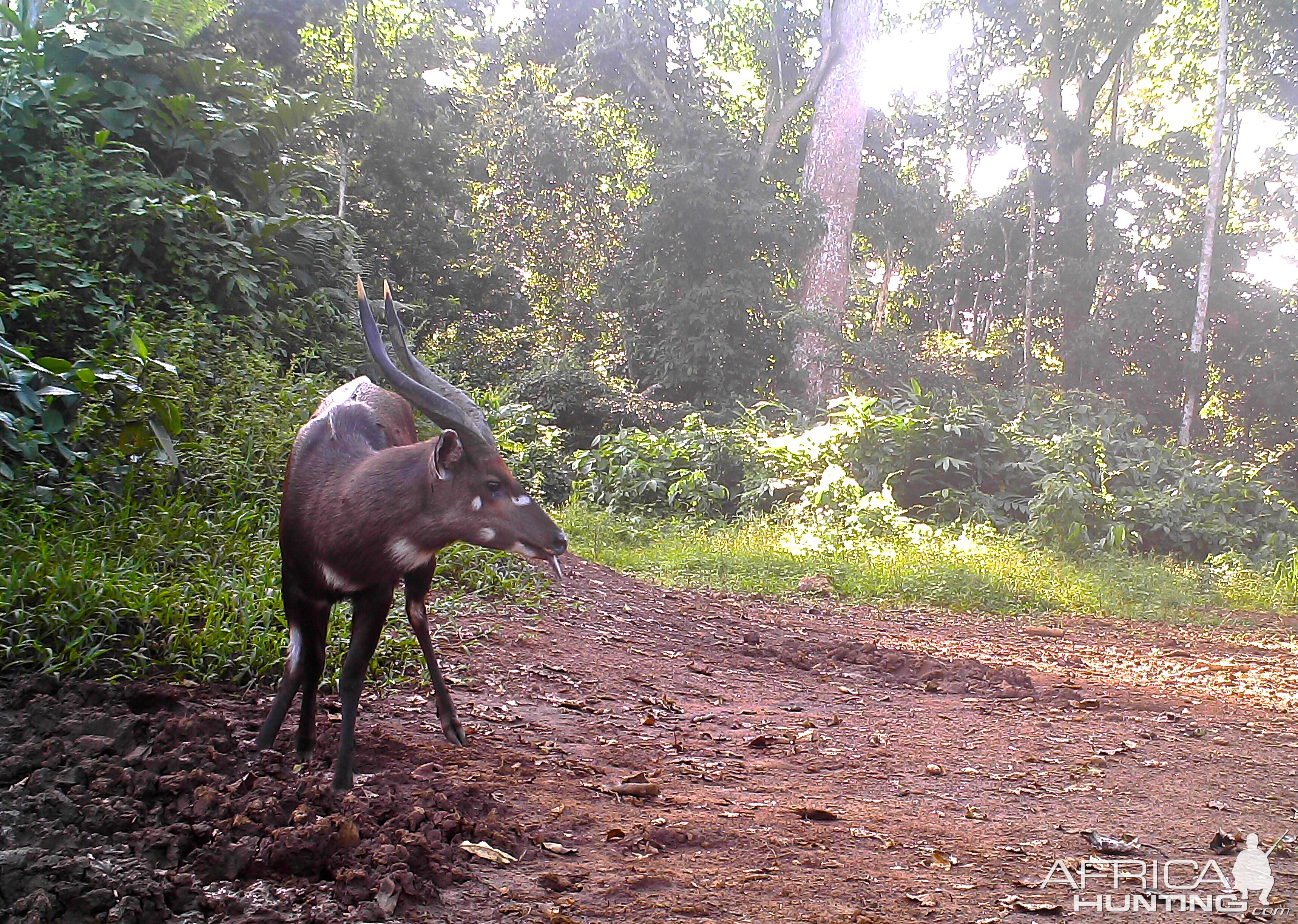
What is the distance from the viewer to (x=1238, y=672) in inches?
229

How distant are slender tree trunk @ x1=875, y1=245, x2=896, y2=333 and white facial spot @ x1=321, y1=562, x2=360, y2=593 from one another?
20.1 meters

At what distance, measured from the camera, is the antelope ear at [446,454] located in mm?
2836

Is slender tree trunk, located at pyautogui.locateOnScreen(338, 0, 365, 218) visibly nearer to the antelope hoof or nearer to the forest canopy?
the forest canopy

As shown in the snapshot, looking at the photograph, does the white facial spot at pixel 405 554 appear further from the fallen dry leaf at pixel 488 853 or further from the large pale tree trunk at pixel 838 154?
the large pale tree trunk at pixel 838 154

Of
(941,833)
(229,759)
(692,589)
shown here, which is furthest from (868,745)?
(692,589)

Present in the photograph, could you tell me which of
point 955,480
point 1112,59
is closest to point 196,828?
point 955,480

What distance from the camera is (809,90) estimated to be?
17.9 metres

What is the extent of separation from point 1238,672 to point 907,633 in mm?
2005

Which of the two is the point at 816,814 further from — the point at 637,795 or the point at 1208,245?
the point at 1208,245

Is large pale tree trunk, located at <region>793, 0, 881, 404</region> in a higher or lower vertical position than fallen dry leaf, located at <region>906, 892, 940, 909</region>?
higher

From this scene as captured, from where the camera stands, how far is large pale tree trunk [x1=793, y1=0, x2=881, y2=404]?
1686 centimetres

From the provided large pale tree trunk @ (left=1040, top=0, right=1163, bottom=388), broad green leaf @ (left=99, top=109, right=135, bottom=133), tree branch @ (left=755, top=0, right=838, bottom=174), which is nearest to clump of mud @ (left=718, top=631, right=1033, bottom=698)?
broad green leaf @ (left=99, top=109, right=135, bottom=133)

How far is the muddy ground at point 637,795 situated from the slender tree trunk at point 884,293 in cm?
1800

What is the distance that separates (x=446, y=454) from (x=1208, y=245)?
18.9 meters
